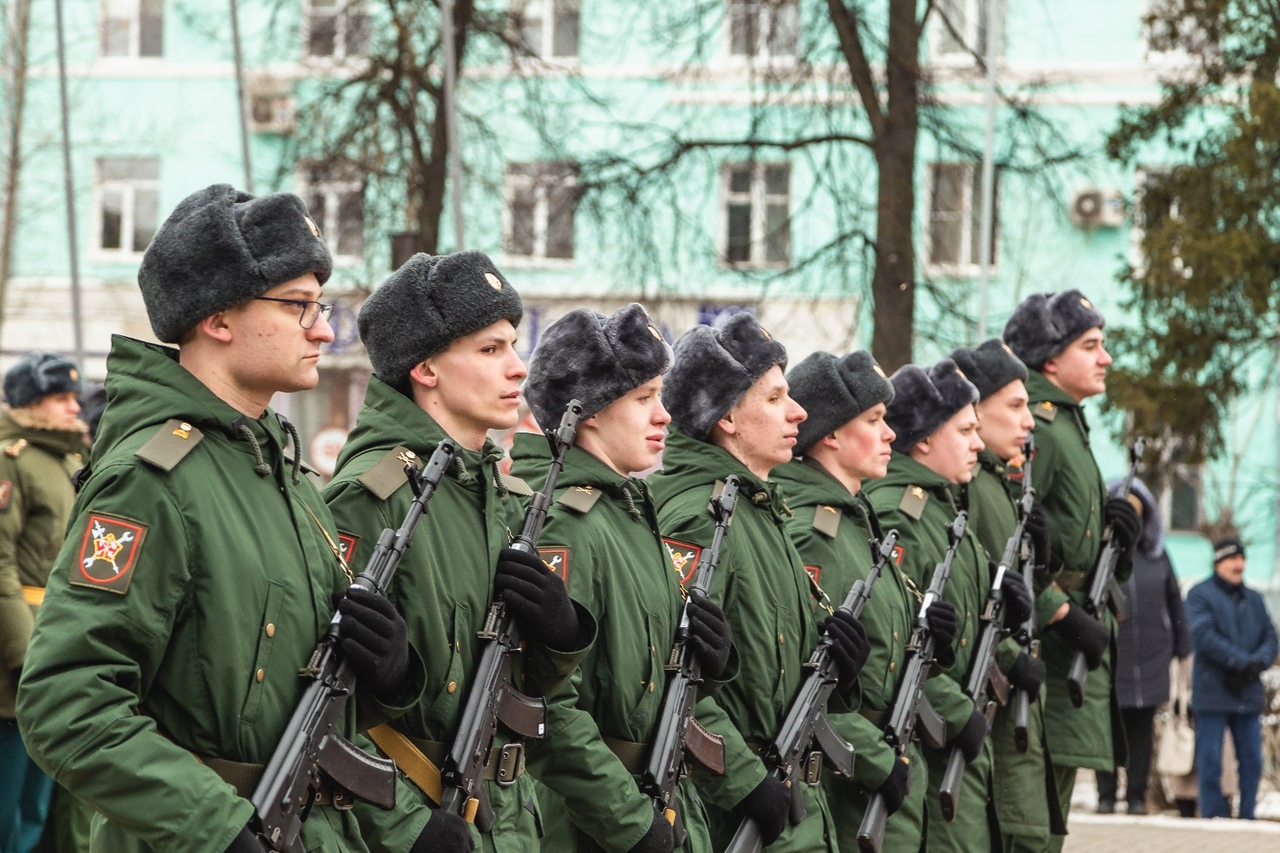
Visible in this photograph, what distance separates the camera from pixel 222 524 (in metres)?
3.71

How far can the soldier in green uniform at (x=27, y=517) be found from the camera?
8031 millimetres

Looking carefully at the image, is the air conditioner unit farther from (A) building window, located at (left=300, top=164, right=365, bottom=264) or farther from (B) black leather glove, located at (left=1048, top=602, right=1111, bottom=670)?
(B) black leather glove, located at (left=1048, top=602, right=1111, bottom=670)

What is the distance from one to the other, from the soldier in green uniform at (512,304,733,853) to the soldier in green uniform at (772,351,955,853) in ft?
3.84

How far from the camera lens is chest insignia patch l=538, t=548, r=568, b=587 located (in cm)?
499

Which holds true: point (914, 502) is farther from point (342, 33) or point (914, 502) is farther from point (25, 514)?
point (342, 33)

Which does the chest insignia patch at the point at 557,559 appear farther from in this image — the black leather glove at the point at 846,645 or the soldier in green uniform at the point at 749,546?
the black leather glove at the point at 846,645

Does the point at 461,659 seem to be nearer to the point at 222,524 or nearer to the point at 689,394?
the point at 222,524

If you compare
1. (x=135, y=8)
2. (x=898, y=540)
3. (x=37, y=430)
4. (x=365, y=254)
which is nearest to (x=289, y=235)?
(x=898, y=540)

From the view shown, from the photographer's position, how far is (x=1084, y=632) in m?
8.53

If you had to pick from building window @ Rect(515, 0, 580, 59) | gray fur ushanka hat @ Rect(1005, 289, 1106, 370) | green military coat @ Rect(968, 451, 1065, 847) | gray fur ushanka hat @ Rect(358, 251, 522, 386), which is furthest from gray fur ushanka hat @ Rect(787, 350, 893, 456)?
building window @ Rect(515, 0, 580, 59)

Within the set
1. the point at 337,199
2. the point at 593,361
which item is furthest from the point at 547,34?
the point at 593,361

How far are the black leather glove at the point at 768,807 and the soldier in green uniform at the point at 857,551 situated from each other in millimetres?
750

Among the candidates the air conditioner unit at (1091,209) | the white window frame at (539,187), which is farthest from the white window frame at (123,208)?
the air conditioner unit at (1091,209)

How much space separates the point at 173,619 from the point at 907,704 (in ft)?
12.0
